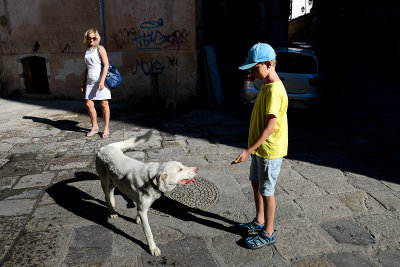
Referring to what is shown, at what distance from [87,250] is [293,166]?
10.4 ft

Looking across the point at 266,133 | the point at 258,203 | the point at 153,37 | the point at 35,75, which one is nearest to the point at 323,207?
the point at 258,203

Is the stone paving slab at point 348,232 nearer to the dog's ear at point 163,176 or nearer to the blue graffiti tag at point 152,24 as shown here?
the dog's ear at point 163,176

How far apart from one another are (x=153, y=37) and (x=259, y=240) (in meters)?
7.56

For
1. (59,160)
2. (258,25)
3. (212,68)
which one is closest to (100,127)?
(59,160)

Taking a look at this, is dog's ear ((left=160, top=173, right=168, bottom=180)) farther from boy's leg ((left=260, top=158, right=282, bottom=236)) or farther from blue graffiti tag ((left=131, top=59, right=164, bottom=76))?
blue graffiti tag ((left=131, top=59, right=164, bottom=76))

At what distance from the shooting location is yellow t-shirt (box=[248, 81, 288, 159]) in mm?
2459

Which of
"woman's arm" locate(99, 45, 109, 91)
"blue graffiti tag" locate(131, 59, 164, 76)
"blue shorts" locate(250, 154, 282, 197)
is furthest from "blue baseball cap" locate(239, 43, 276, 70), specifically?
"blue graffiti tag" locate(131, 59, 164, 76)

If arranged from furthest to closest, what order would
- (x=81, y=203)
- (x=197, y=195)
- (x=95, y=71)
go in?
(x=95, y=71)
(x=197, y=195)
(x=81, y=203)

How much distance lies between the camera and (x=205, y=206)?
11.9 feet

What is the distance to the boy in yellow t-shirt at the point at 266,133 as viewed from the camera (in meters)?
2.46

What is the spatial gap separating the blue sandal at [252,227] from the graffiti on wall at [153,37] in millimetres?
6809

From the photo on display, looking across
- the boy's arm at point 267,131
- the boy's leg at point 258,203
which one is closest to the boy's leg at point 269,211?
the boy's leg at point 258,203

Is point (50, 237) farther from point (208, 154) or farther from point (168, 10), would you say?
point (168, 10)

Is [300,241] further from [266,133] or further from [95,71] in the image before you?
[95,71]
